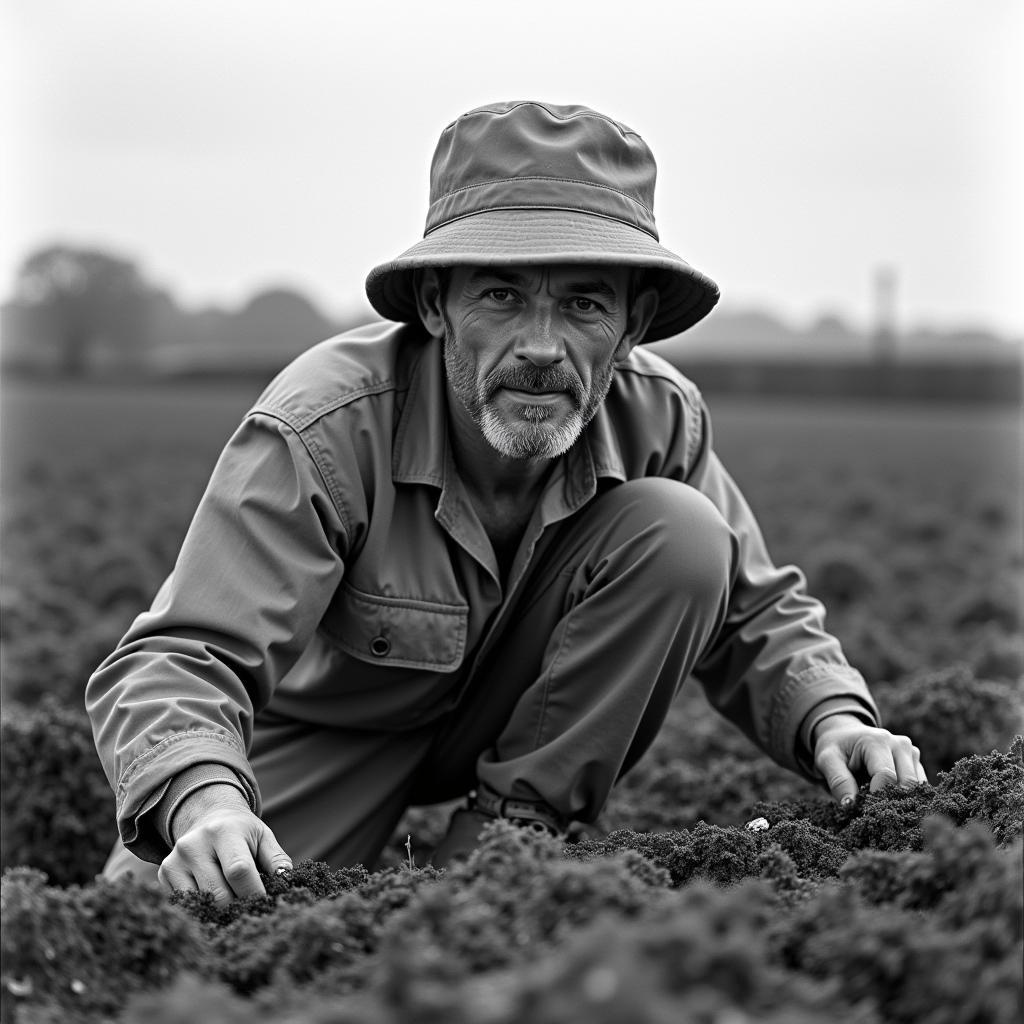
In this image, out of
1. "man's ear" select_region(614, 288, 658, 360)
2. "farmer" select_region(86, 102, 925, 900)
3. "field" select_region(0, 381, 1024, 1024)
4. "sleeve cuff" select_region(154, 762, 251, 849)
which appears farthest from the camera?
"man's ear" select_region(614, 288, 658, 360)

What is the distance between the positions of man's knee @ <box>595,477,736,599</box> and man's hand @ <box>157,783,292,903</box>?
3.45 ft

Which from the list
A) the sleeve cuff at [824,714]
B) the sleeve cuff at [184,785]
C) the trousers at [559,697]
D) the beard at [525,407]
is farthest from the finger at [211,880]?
the sleeve cuff at [824,714]

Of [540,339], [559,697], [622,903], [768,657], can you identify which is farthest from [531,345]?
[622,903]

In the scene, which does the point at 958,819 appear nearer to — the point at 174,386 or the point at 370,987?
the point at 370,987

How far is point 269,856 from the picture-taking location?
221cm

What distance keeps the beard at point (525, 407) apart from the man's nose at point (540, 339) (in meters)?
0.03

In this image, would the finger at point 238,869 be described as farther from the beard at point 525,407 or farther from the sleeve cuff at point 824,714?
the sleeve cuff at point 824,714

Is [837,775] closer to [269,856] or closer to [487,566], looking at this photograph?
[487,566]

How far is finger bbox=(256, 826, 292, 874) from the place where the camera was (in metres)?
2.21

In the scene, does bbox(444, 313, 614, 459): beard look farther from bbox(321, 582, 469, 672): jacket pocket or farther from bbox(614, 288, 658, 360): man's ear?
bbox(321, 582, 469, 672): jacket pocket

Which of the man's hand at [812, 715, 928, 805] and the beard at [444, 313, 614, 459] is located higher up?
the beard at [444, 313, 614, 459]

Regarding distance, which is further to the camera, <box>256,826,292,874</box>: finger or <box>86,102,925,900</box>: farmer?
<box>86,102,925,900</box>: farmer

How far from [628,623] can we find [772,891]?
3.13 ft

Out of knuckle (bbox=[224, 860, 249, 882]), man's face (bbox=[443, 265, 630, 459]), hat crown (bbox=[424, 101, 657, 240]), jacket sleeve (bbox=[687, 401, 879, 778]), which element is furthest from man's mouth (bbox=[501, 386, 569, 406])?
knuckle (bbox=[224, 860, 249, 882])
